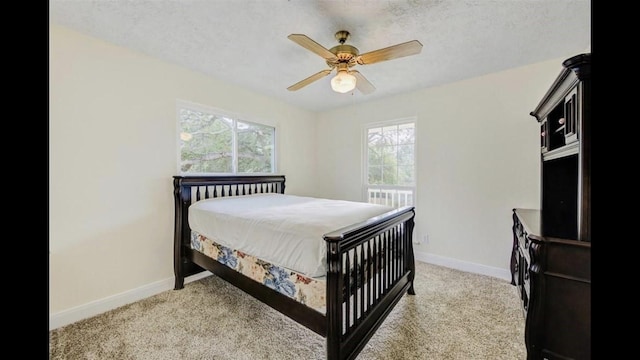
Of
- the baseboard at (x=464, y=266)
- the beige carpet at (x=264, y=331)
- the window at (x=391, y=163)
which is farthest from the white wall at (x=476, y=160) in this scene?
the beige carpet at (x=264, y=331)

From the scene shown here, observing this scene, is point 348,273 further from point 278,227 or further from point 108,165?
point 108,165

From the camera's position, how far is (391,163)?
3.96 m

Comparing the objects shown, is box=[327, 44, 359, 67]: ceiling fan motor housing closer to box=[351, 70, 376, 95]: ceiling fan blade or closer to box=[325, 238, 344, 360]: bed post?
box=[351, 70, 376, 95]: ceiling fan blade

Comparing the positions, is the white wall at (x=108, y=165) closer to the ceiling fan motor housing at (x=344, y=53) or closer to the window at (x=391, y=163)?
the ceiling fan motor housing at (x=344, y=53)

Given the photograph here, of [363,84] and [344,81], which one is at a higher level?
[363,84]

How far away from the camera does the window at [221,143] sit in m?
3.01

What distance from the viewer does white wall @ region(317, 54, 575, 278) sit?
2834mm

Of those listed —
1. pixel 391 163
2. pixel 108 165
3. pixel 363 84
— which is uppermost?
pixel 363 84

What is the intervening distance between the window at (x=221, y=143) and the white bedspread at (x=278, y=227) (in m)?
0.68

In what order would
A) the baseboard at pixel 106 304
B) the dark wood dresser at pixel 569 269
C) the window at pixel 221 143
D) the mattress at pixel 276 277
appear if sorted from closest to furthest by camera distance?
the dark wood dresser at pixel 569 269, the mattress at pixel 276 277, the baseboard at pixel 106 304, the window at pixel 221 143

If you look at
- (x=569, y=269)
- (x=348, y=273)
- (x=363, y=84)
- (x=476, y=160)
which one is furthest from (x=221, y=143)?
(x=569, y=269)

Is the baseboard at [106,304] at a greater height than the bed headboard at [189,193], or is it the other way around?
the bed headboard at [189,193]

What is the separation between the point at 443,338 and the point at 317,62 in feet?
8.90

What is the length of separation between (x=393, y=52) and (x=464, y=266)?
2.72m
